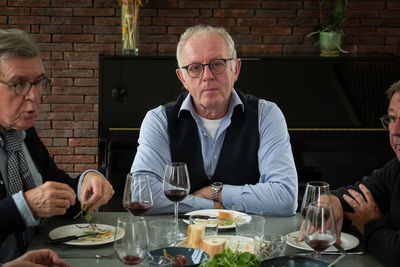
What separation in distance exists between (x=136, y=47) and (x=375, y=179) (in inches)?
87.9

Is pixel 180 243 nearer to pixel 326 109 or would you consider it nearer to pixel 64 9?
pixel 326 109

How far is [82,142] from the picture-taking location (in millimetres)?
4566

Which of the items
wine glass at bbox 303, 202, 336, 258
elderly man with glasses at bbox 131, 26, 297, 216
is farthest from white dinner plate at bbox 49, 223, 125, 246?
wine glass at bbox 303, 202, 336, 258

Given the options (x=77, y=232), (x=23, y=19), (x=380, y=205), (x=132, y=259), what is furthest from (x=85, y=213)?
(x=23, y=19)

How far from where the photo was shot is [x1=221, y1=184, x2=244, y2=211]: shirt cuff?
7.93 ft

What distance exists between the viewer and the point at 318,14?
4.41m

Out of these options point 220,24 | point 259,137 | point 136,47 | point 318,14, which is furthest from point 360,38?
point 259,137

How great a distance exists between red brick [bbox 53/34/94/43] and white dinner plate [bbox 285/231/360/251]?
2881mm

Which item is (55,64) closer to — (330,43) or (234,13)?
(234,13)

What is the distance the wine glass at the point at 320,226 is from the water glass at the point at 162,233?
48cm

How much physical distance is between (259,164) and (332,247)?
94 cm

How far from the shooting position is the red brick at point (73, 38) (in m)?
4.44

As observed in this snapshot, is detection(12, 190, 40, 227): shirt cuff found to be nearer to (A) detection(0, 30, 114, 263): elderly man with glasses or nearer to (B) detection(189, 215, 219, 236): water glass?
(A) detection(0, 30, 114, 263): elderly man with glasses

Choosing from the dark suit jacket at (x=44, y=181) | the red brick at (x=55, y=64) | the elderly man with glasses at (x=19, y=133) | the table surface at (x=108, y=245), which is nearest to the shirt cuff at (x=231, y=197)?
the table surface at (x=108, y=245)
